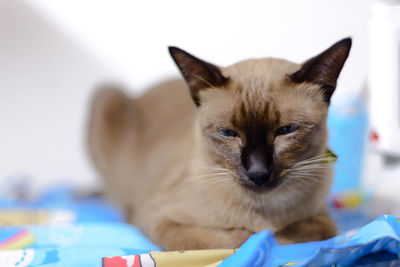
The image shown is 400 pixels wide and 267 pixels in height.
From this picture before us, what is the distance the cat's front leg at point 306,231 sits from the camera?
3.76 feet

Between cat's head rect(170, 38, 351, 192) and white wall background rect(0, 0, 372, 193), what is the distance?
0.31 m

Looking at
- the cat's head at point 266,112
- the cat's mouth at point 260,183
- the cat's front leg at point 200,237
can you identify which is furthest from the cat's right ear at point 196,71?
the cat's front leg at point 200,237

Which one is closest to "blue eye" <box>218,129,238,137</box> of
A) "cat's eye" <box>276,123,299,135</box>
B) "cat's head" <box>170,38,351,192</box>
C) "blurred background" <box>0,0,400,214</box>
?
"cat's head" <box>170,38,351,192</box>

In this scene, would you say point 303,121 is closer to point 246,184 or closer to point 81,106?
point 246,184

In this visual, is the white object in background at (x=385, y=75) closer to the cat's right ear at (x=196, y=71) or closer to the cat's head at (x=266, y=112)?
the cat's head at (x=266, y=112)

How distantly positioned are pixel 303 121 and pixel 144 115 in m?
0.98

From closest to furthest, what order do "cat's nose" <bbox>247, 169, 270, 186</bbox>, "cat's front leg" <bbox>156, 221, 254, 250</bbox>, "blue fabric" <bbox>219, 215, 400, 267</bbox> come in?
"blue fabric" <bbox>219, 215, 400, 267</bbox>
"cat's nose" <bbox>247, 169, 270, 186</bbox>
"cat's front leg" <bbox>156, 221, 254, 250</bbox>

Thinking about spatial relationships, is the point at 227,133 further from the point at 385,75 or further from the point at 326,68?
the point at 385,75

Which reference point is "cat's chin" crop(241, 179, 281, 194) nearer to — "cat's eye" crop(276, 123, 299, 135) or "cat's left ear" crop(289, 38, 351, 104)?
"cat's eye" crop(276, 123, 299, 135)

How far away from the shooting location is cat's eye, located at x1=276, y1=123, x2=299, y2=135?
102cm

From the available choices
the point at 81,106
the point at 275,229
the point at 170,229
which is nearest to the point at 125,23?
the point at 81,106

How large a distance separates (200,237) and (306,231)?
11.8 inches

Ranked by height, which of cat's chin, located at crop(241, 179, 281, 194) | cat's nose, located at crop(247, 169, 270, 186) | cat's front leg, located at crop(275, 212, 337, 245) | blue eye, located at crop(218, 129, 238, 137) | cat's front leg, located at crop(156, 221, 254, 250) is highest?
blue eye, located at crop(218, 129, 238, 137)

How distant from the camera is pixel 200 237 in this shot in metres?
1.13
